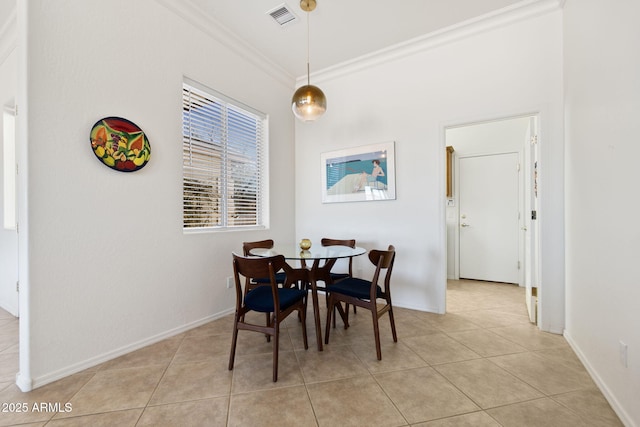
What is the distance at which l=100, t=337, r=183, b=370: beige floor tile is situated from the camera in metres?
2.00

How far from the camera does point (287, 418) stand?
145 cm

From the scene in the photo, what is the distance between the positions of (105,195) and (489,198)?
4.91m

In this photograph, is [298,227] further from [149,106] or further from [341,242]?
[149,106]

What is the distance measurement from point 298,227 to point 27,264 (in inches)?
109

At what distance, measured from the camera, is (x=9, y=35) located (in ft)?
8.75

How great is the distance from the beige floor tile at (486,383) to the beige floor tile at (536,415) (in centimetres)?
4

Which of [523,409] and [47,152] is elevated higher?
[47,152]

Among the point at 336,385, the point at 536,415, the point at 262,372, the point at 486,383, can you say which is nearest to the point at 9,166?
the point at 262,372

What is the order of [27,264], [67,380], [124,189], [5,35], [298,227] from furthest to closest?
[298,227], [5,35], [124,189], [67,380], [27,264]

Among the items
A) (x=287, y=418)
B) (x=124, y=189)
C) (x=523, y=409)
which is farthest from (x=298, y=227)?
(x=523, y=409)

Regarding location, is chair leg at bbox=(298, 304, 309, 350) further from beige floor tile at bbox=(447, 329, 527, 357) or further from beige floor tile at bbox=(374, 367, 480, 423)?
beige floor tile at bbox=(447, 329, 527, 357)

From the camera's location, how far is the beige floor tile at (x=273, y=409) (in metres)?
1.43

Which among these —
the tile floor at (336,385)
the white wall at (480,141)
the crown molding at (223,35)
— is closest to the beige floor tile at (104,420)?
the tile floor at (336,385)

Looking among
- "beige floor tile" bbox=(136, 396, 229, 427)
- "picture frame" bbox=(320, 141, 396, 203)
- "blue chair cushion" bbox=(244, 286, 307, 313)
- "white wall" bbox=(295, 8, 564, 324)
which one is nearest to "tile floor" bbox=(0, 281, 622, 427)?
"beige floor tile" bbox=(136, 396, 229, 427)
